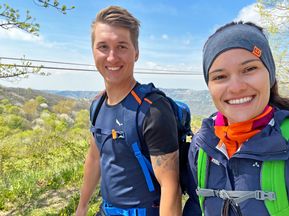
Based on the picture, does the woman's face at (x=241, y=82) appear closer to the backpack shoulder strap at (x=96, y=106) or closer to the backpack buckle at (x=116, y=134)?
the backpack buckle at (x=116, y=134)

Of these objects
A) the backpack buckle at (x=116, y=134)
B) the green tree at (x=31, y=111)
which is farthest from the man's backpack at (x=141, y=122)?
the green tree at (x=31, y=111)

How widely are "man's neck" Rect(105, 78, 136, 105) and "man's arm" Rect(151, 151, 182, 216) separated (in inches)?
17.4

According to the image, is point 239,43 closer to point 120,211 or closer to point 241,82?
point 241,82

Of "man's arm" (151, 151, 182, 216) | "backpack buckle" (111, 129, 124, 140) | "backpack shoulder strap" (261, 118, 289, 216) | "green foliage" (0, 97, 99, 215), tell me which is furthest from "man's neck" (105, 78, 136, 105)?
"green foliage" (0, 97, 99, 215)

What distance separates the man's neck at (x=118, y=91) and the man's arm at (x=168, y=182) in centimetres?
44

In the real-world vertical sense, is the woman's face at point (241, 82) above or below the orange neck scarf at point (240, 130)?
above

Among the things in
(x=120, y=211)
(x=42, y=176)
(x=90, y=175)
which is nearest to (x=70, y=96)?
(x=42, y=176)

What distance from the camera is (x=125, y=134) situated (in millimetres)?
1637

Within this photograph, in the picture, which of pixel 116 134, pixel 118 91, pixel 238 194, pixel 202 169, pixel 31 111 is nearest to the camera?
pixel 238 194

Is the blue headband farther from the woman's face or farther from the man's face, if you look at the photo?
the man's face

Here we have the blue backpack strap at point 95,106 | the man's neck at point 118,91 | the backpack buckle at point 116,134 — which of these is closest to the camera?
the backpack buckle at point 116,134

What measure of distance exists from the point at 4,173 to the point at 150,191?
4463mm

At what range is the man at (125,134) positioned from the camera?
5.15 ft

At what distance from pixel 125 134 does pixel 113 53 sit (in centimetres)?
50
